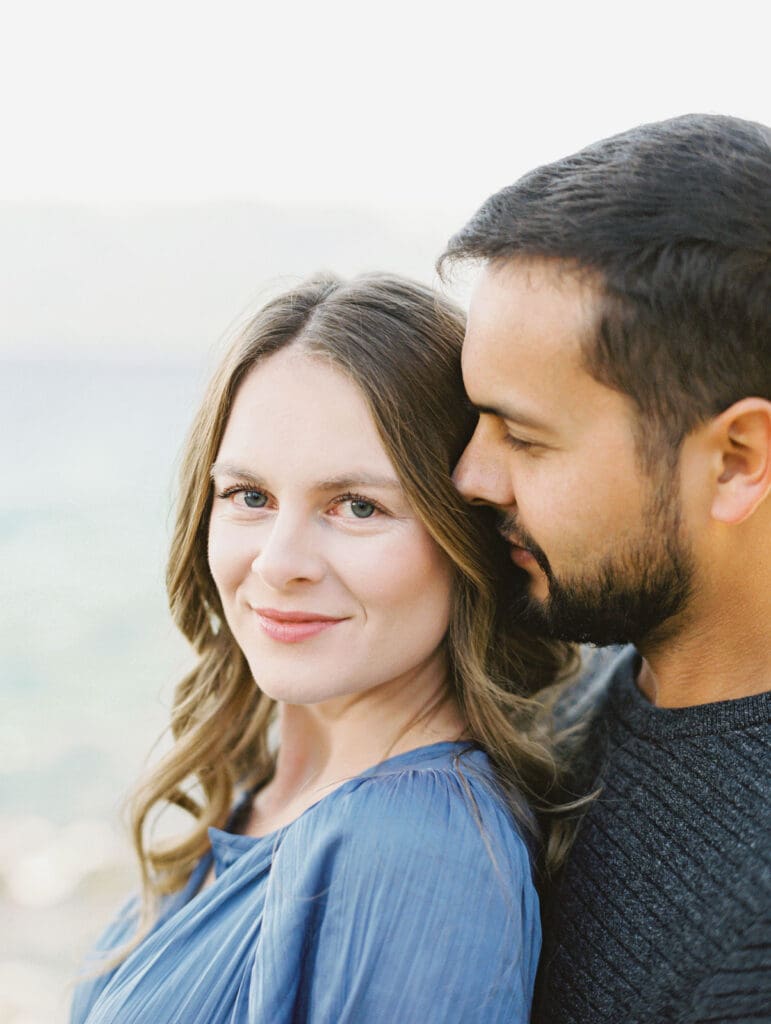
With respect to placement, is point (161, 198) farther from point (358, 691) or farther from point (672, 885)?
point (672, 885)

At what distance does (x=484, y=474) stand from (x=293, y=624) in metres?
0.43

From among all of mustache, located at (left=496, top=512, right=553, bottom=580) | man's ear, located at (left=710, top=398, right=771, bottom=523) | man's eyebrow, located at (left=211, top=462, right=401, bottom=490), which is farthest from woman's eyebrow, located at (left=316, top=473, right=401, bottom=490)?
man's ear, located at (left=710, top=398, right=771, bottom=523)

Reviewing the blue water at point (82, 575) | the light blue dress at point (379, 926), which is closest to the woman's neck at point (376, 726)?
the light blue dress at point (379, 926)

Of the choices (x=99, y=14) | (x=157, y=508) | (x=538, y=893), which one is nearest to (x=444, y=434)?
(x=538, y=893)

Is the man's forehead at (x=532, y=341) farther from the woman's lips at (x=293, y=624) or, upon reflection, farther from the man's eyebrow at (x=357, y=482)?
the woman's lips at (x=293, y=624)

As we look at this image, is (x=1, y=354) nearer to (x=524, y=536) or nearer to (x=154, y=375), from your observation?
(x=154, y=375)

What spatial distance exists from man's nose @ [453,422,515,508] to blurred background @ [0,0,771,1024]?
517 cm

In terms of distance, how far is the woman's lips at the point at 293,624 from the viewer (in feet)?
6.90

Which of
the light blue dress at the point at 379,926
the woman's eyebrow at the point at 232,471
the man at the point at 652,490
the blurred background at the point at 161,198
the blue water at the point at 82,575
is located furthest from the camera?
the blurred background at the point at 161,198

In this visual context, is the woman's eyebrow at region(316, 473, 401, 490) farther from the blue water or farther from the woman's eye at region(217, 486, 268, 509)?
the blue water

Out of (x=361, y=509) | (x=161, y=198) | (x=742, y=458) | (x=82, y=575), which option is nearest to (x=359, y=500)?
(x=361, y=509)

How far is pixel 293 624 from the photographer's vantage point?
2.12m

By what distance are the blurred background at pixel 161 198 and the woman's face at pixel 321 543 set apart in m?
4.97

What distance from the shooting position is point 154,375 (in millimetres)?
11273
